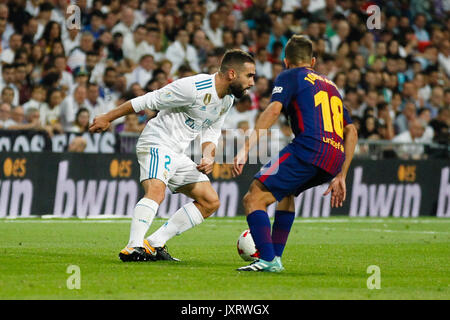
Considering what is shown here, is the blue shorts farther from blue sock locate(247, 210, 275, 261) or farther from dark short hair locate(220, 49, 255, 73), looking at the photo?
dark short hair locate(220, 49, 255, 73)

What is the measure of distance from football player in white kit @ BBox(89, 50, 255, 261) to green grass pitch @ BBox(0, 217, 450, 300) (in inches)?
15.0

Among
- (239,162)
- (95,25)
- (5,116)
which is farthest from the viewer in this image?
(95,25)

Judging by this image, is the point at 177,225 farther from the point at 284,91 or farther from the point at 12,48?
the point at 12,48

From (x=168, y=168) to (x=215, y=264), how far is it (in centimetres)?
107

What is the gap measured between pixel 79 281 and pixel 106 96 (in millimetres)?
9883

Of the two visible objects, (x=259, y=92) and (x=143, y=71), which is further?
(x=259, y=92)

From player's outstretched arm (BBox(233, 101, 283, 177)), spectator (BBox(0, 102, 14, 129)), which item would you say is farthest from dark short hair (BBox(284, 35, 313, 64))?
spectator (BBox(0, 102, 14, 129))

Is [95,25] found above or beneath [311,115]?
above

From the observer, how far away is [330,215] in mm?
17750

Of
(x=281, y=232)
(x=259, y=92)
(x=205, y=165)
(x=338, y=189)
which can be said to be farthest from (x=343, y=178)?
(x=259, y=92)

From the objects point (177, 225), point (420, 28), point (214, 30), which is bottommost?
point (177, 225)

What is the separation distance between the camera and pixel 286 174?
8.12 meters

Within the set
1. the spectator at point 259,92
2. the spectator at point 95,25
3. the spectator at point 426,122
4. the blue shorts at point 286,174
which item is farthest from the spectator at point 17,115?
the spectator at point 426,122

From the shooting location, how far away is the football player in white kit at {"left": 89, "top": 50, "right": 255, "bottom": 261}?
29.1ft
